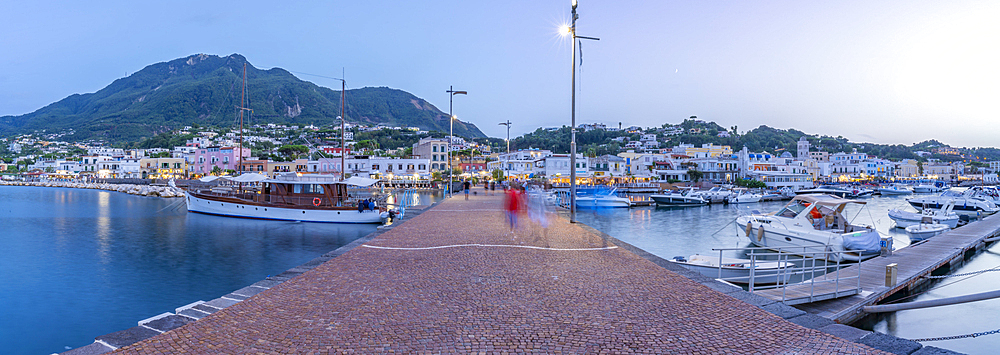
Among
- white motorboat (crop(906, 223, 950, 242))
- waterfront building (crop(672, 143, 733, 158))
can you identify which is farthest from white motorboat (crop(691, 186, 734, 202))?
waterfront building (crop(672, 143, 733, 158))

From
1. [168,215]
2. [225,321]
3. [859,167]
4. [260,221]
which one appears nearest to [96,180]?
[168,215]

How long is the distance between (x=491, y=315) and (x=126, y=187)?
8122 cm

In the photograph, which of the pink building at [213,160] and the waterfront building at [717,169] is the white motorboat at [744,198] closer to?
the waterfront building at [717,169]

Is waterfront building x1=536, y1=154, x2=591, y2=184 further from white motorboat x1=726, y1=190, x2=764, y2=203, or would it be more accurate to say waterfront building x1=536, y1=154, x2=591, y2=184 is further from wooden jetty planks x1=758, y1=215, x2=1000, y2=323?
wooden jetty planks x1=758, y1=215, x2=1000, y2=323

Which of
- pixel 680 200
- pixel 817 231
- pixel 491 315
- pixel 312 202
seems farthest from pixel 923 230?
pixel 312 202

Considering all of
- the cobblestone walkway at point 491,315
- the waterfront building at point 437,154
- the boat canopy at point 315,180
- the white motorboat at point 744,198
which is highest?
the waterfront building at point 437,154

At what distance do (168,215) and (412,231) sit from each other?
2856 centimetres

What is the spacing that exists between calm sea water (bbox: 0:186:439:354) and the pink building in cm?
5125

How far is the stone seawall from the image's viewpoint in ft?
191

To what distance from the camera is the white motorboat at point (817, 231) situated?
16172 mm

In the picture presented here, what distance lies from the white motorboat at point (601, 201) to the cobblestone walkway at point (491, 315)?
3223cm

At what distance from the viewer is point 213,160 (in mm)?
82375

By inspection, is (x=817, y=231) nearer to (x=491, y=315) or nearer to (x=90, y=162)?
(x=491, y=315)

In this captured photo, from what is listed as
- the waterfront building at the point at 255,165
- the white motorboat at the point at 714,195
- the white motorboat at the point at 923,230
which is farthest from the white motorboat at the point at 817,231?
the waterfront building at the point at 255,165
